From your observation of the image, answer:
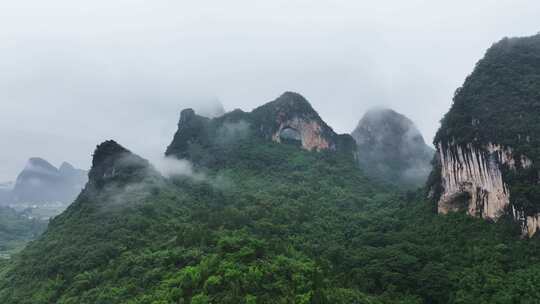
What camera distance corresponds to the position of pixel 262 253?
26.9m

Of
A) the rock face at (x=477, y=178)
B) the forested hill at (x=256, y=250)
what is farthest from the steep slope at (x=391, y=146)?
the rock face at (x=477, y=178)

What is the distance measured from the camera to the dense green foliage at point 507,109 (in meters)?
28.9

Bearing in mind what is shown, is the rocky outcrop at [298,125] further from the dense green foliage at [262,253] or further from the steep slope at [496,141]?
the steep slope at [496,141]

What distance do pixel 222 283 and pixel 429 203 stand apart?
26640 mm

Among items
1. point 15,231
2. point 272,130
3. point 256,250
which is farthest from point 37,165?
point 256,250

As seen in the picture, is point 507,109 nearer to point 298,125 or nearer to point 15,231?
point 298,125

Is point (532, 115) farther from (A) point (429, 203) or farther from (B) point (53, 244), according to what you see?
(B) point (53, 244)

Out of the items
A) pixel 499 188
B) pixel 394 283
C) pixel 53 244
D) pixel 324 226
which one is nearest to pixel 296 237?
pixel 324 226

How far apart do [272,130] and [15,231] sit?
238 feet

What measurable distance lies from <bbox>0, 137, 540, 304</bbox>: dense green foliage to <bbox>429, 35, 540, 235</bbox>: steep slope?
218cm

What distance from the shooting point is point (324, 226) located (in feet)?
131

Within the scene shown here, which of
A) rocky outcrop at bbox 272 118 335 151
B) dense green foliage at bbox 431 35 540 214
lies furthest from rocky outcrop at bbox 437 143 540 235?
rocky outcrop at bbox 272 118 335 151

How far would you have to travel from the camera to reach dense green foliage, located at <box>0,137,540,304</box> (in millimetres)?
23141

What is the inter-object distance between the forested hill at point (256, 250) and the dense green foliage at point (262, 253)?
0.30 feet
